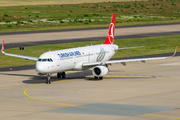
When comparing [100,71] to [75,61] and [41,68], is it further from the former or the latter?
[41,68]

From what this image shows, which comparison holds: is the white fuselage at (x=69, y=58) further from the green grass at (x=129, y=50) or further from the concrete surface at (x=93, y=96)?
the green grass at (x=129, y=50)

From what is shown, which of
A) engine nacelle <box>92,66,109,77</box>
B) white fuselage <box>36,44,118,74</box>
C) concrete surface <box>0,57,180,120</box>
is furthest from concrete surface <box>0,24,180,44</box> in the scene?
engine nacelle <box>92,66,109,77</box>

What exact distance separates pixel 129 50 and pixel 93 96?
46.7 metres

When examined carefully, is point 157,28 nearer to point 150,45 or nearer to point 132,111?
point 150,45

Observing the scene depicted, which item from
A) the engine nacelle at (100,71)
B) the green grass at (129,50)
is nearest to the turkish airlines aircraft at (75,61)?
the engine nacelle at (100,71)

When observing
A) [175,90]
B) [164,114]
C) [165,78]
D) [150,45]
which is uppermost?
[150,45]

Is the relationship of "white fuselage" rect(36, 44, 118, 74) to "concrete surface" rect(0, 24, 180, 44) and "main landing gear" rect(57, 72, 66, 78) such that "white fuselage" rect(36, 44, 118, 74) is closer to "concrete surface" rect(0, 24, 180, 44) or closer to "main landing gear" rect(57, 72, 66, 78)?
"main landing gear" rect(57, 72, 66, 78)

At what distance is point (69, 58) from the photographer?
51.2 metres

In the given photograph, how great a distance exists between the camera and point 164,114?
33.1 m

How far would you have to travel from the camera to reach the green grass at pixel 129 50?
71.4 meters

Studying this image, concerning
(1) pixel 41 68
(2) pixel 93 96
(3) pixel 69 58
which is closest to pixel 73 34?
(3) pixel 69 58

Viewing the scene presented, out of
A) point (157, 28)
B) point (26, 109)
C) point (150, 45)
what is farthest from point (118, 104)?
point (157, 28)

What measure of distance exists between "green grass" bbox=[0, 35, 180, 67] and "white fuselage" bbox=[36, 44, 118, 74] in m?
16.6

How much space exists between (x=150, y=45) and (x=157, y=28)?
132ft
